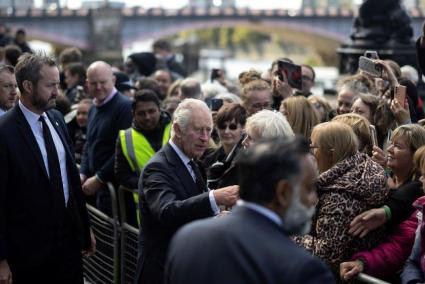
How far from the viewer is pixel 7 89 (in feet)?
22.0

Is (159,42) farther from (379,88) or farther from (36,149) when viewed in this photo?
(36,149)

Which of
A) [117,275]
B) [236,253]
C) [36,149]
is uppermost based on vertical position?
[236,253]

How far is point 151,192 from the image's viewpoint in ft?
16.4

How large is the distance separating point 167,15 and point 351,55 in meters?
50.6

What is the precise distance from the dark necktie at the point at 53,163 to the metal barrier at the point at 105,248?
1.42 m

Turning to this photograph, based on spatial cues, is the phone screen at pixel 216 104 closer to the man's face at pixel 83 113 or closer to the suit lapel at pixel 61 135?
the man's face at pixel 83 113

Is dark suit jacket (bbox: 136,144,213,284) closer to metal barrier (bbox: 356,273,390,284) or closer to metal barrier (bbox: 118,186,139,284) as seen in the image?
metal barrier (bbox: 356,273,390,284)

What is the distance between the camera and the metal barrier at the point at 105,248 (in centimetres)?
705

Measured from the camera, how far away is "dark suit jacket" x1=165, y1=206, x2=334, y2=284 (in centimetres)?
320

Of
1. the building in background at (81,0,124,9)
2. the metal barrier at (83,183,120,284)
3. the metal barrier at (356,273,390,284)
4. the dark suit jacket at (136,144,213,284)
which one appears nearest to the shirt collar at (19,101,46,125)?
the dark suit jacket at (136,144,213,284)

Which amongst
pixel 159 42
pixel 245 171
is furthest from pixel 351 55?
pixel 245 171

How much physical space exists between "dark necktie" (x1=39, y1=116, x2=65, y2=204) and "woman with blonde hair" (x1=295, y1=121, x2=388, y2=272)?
4.58 feet

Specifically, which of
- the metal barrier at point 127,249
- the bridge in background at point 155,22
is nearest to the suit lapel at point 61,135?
the metal barrier at point 127,249

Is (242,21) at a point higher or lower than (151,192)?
lower
